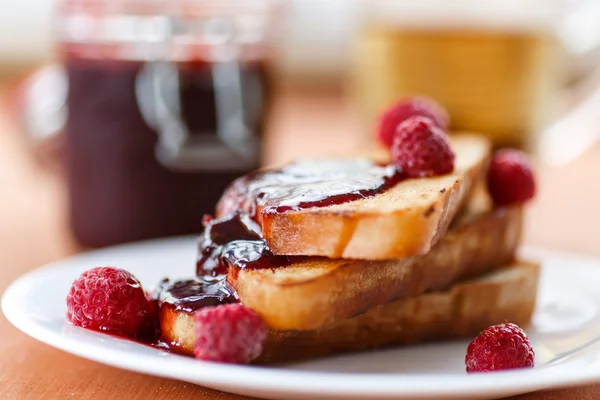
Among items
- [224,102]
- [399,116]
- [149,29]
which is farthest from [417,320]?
[149,29]

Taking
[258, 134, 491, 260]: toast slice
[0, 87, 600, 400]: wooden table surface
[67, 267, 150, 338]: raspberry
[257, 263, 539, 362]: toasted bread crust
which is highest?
[258, 134, 491, 260]: toast slice

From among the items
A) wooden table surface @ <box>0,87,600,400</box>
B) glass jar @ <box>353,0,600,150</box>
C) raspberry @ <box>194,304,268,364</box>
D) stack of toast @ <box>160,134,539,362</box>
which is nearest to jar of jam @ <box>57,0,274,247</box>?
wooden table surface @ <box>0,87,600,400</box>

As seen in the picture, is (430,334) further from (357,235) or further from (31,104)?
(31,104)

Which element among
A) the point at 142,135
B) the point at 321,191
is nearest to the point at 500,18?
the point at 142,135

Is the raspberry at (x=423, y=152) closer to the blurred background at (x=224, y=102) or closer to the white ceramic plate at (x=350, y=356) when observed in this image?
the white ceramic plate at (x=350, y=356)

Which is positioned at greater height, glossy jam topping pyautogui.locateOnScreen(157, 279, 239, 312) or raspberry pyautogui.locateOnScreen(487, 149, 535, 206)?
raspberry pyautogui.locateOnScreen(487, 149, 535, 206)

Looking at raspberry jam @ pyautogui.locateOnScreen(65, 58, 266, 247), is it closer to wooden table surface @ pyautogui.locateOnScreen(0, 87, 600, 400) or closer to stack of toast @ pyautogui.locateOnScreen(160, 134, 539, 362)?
wooden table surface @ pyautogui.locateOnScreen(0, 87, 600, 400)

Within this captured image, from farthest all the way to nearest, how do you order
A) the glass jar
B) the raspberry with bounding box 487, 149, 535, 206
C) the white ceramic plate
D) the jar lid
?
the glass jar
the jar lid
the raspberry with bounding box 487, 149, 535, 206
the white ceramic plate
